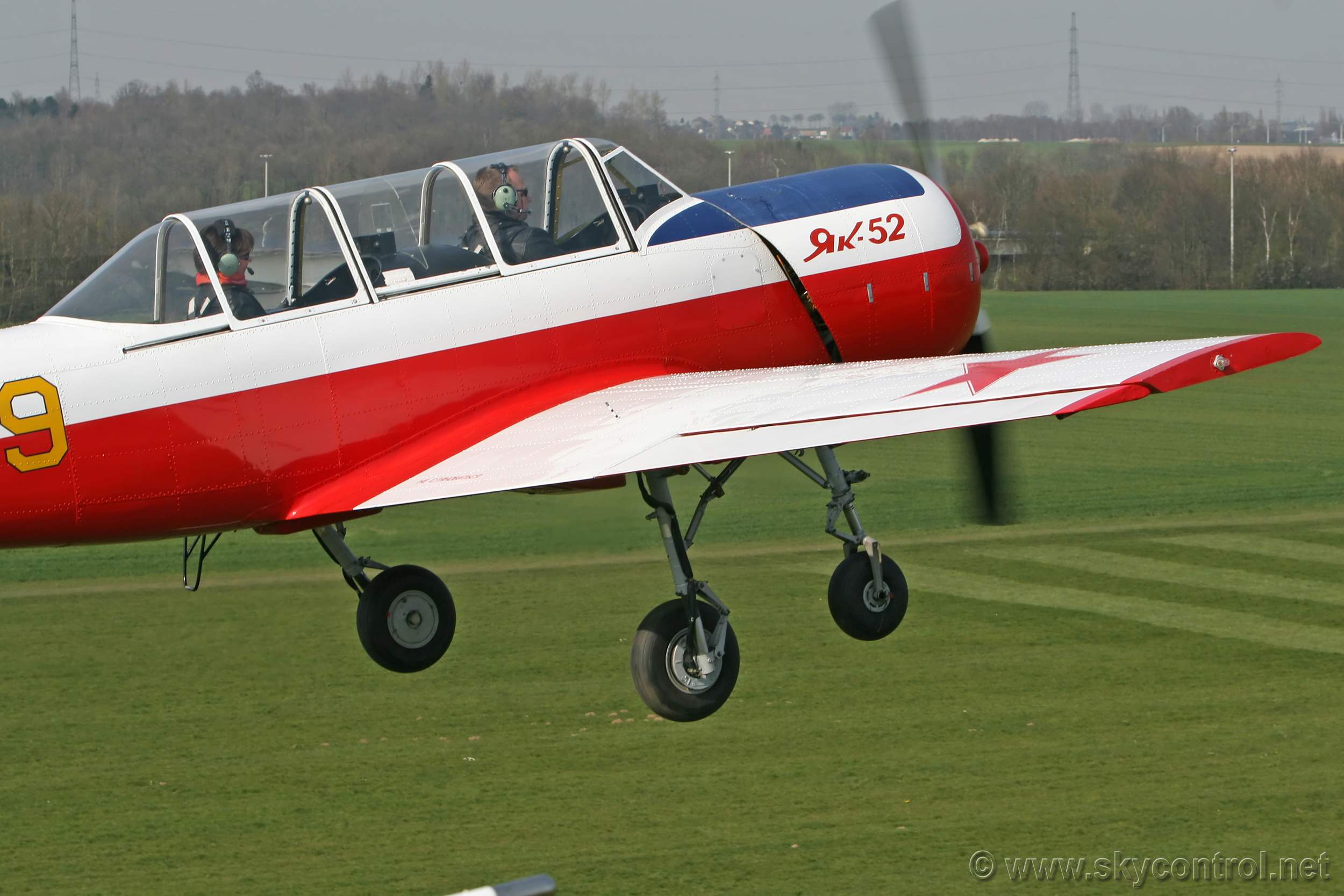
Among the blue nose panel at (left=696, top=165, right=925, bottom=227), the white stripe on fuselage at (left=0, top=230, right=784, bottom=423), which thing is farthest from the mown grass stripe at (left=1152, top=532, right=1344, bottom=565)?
the white stripe on fuselage at (left=0, top=230, right=784, bottom=423)

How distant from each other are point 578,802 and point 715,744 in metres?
2.29

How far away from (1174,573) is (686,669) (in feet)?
52.3

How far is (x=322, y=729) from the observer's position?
750 inches

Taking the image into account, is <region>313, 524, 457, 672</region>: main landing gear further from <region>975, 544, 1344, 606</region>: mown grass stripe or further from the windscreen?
<region>975, 544, 1344, 606</region>: mown grass stripe

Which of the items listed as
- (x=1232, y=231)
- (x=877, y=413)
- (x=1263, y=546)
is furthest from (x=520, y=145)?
(x=877, y=413)

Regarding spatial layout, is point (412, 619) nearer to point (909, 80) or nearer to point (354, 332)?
point (354, 332)

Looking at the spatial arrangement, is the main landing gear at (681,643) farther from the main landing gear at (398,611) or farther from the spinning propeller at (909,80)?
the spinning propeller at (909,80)

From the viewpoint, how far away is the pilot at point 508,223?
34.6 ft

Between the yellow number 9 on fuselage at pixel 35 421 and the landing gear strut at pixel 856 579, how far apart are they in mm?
5174

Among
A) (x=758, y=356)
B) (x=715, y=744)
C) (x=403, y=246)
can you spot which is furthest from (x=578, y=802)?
(x=403, y=246)

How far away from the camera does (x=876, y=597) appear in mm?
11906

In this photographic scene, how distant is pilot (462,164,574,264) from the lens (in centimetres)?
1055

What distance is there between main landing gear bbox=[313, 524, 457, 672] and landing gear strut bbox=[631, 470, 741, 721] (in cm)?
188

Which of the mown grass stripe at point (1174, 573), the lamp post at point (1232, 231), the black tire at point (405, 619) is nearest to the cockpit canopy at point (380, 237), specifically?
the black tire at point (405, 619)
